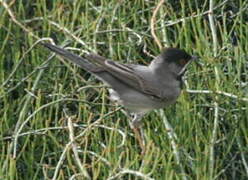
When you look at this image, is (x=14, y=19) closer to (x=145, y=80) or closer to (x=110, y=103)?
(x=110, y=103)

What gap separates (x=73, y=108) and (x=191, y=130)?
3.20 ft

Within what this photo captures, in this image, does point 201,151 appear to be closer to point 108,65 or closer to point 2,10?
point 108,65

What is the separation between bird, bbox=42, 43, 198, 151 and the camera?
486 centimetres

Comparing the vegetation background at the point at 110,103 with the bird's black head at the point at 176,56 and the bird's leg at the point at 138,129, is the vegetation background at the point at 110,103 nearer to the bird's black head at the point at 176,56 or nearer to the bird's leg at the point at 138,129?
the bird's leg at the point at 138,129

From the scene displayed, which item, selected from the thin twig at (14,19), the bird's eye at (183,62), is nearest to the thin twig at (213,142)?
the bird's eye at (183,62)

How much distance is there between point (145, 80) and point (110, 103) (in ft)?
1.50

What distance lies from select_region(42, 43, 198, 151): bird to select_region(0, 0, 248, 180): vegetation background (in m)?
0.09

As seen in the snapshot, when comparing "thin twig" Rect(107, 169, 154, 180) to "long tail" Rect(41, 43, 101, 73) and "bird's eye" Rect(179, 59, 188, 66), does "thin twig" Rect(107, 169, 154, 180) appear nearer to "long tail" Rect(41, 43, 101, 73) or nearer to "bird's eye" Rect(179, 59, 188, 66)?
"long tail" Rect(41, 43, 101, 73)

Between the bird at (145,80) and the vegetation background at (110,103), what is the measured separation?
0.29 feet

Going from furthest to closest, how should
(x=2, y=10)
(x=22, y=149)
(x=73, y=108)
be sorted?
1. (x=2, y=10)
2. (x=73, y=108)
3. (x=22, y=149)

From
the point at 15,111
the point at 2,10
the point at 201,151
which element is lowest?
the point at 201,151

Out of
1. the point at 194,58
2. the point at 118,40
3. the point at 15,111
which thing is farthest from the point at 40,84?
the point at 194,58

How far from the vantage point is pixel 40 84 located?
548 centimetres

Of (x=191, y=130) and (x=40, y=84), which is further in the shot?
(x=40, y=84)
